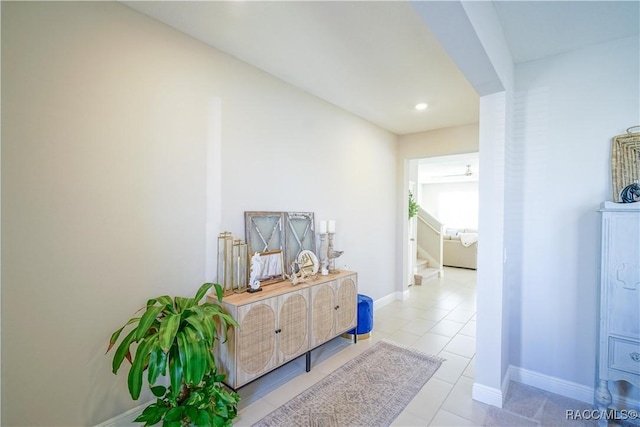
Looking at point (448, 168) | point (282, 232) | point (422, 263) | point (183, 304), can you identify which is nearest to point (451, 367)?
point (282, 232)

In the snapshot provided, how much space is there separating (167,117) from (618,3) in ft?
9.86

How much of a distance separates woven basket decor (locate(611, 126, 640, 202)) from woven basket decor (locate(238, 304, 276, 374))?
106 inches

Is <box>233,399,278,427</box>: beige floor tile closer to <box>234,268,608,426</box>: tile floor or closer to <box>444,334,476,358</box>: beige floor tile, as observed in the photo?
<box>234,268,608,426</box>: tile floor

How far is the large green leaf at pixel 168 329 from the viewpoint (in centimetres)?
141

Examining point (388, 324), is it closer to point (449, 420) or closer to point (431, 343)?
point (431, 343)

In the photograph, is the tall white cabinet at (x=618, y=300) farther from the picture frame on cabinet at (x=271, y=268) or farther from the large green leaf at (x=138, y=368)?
the large green leaf at (x=138, y=368)

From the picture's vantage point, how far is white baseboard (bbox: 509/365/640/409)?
1.99 metres

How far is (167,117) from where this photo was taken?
1.98 metres

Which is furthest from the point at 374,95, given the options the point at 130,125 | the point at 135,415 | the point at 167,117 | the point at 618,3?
the point at 135,415

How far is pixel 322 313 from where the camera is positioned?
8.71 ft

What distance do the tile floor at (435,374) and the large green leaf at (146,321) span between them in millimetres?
1005

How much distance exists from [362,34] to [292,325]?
7.64 ft

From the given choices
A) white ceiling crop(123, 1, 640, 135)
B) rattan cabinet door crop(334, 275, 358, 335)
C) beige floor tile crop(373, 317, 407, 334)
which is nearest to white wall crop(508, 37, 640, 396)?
white ceiling crop(123, 1, 640, 135)

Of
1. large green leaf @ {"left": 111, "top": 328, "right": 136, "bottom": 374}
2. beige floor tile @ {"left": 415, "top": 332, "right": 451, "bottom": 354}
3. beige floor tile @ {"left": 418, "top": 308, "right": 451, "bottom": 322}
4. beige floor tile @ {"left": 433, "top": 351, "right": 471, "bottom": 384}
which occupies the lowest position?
beige floor tile @ {"left": 433, "top": 351, "right": 471, "bottom": 384}
